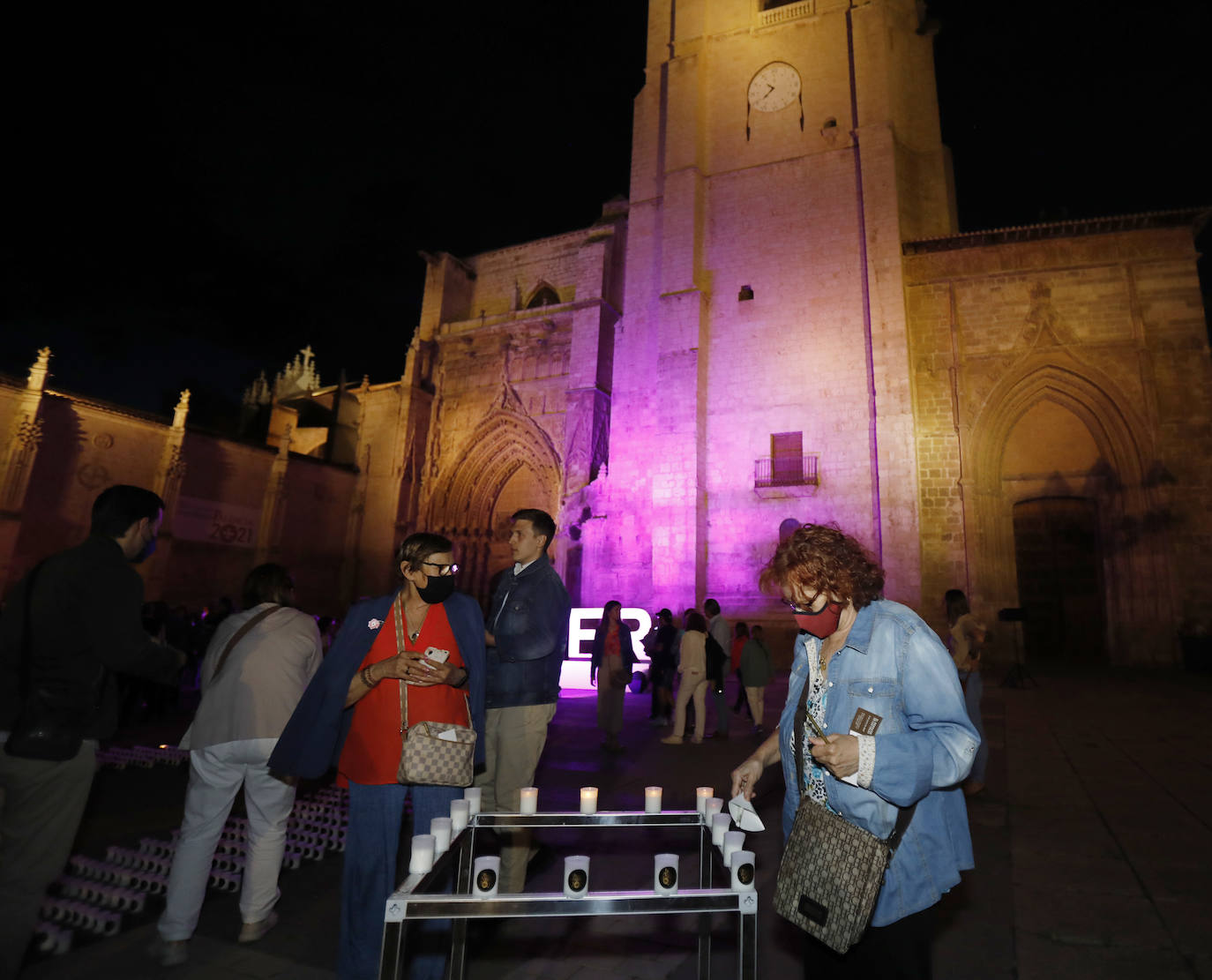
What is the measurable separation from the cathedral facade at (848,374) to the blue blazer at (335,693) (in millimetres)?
12330

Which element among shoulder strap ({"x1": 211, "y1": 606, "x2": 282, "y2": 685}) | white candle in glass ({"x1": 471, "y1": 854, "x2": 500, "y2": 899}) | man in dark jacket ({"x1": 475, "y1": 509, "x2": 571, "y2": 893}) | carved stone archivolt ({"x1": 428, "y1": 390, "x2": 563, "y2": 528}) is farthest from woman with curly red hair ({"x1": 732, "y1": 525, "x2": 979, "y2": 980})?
carved stone archivolt ({"x1": 428, "y1": 390, "x2": 563, "y2": 528})

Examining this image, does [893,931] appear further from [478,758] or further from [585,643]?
[585,643]

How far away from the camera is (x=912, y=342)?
14.3m

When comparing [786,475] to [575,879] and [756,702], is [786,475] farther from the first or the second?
[575,879]

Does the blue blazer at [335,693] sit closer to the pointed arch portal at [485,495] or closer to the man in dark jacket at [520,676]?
the man in dark jacket at [520,676]

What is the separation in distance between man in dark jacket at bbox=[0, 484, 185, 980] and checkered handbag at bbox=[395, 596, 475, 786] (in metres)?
0.84

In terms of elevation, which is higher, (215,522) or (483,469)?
(483,469)

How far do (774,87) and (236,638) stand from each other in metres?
19.0

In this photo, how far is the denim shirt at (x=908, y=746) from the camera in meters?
1.47

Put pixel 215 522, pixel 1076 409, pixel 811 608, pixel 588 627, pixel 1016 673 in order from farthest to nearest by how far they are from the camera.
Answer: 1. pixel 215 522
2. pixel 1076 409
3. pixel 588 627
4. pixel 1016 673
5. pixel 811 608

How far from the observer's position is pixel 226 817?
2.63 meters

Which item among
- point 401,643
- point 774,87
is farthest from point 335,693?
point 774,87

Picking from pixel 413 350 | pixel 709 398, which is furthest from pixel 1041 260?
pixel 413 350

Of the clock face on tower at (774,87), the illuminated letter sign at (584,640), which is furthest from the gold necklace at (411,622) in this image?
the clock face on tower at (774,87)
